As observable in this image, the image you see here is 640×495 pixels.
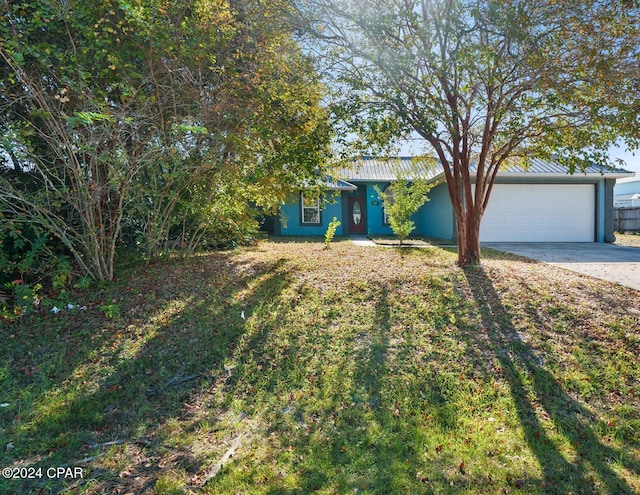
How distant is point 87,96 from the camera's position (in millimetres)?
4543

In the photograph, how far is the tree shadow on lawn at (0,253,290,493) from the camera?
269 cm

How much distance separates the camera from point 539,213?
13.6 meters

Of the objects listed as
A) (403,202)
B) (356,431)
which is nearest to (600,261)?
(403,202)

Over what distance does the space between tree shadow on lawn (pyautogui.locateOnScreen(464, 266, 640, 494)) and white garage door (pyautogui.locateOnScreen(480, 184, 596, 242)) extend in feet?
32.3

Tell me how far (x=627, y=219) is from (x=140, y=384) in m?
21.3

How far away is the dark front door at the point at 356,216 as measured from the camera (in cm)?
1744

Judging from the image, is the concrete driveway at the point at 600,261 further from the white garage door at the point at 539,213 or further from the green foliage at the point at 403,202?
the green foliage at the point at 403,202

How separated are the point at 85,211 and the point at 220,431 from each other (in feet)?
13.3

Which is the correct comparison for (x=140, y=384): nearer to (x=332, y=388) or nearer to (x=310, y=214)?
(x=332, y=388)

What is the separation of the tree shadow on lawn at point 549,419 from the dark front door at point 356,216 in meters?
12.8

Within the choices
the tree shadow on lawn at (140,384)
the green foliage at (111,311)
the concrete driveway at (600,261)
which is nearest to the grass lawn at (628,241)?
the concrete driveway at (600,261)

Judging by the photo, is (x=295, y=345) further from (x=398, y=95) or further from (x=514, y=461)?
(x=398, y=95)

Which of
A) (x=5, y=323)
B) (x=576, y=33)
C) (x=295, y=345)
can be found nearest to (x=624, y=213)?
(x=576, y=33)

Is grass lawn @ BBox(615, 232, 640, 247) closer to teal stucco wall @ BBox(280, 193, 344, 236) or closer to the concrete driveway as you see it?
the concrete driveway
